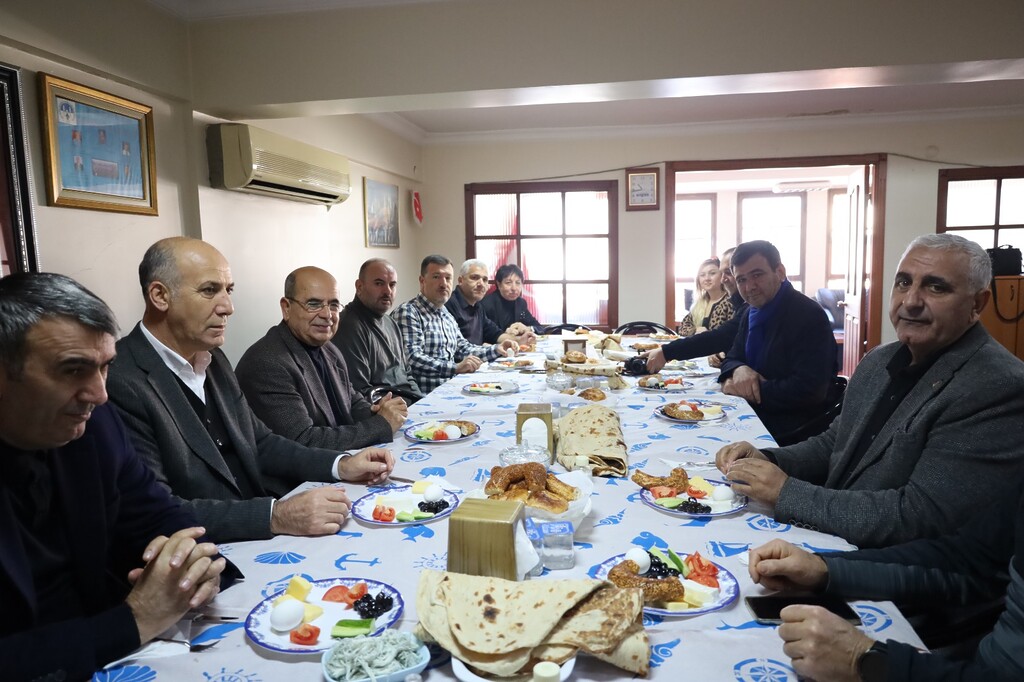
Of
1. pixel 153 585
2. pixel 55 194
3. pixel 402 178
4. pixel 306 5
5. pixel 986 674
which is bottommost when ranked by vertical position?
pixel 986 674

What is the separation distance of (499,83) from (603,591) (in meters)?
2.97

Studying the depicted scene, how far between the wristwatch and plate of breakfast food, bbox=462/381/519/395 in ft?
6.84

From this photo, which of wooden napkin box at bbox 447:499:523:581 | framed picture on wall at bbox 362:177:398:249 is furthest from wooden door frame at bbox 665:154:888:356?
wooden napkin box at bbox 447:499:523:581

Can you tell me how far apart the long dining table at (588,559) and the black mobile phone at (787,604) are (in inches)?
0.8

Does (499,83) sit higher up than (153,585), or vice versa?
(499,83)

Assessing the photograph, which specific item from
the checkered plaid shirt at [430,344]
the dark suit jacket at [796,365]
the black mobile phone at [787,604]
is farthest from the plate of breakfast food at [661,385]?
the black mobile phone at [787,604]

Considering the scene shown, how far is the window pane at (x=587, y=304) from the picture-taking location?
6750 millimetres

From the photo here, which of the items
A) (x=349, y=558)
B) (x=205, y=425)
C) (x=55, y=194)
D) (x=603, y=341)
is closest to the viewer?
(x=349, y=558)

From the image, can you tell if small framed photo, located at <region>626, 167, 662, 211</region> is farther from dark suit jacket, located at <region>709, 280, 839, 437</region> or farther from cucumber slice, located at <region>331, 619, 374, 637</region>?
cucumber slice, located at <region>331, 619, 374, 637</region>

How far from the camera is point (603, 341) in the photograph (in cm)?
420

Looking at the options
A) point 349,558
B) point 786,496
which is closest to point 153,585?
point 349,558

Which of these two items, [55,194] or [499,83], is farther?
[499,83]

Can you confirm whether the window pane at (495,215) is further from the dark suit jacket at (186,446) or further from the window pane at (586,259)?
the dark suit jacket at (186,446)

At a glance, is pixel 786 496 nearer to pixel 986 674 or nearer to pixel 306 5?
pixel 986 674
